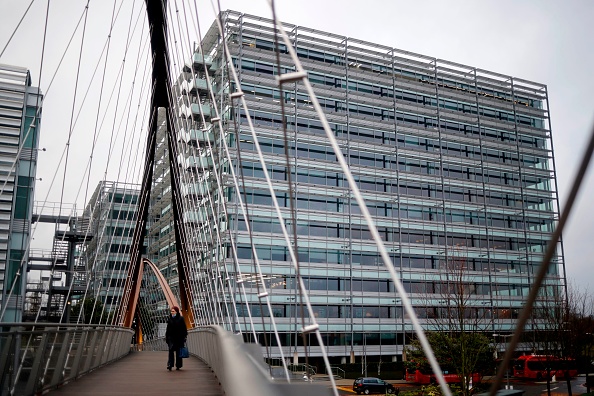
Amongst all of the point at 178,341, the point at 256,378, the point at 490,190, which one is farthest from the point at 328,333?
the point at 256,378

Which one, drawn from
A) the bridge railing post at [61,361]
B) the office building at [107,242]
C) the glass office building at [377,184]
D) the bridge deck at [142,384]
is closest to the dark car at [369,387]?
the glass office building at [377,184]

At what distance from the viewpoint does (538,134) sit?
193ft

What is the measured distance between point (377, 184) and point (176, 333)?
→ 127 ft

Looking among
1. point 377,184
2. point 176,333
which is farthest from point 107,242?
point 176,333

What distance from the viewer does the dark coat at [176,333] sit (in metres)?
11.9

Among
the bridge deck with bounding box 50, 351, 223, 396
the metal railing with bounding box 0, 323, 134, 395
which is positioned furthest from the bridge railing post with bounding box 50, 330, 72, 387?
the bridge deck with bounding box 50, 351, 223, 396

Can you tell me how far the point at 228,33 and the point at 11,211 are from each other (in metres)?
29.1

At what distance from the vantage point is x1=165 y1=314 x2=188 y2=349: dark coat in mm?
11914

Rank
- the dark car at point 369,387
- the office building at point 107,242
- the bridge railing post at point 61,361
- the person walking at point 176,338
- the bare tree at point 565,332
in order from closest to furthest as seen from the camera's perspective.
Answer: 1. the bridge railing post at point 61,361
2. the person walking at point 176,338
3. the office building at point 107,242
4. the bare tree at point 565,332
5. the dark car at point 369,387

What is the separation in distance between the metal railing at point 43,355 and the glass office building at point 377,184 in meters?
29.2

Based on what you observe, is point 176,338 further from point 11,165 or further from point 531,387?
point 531,387

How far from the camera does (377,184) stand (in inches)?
1954

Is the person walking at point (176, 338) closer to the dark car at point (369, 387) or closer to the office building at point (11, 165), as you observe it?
the office building at point (11, 165)

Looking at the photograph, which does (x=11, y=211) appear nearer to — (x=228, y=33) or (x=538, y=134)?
(x=228, y=33)
